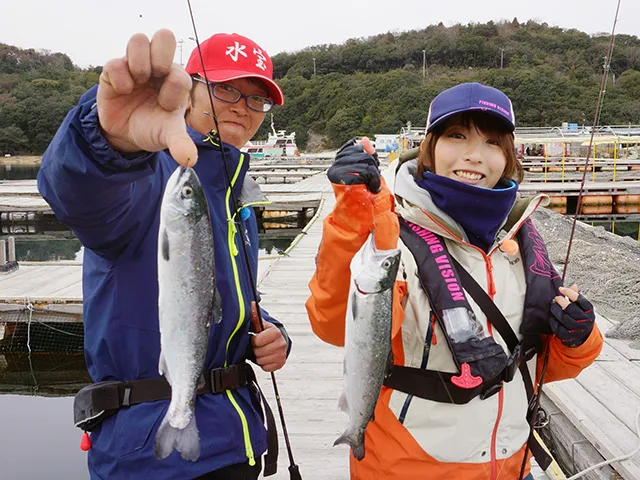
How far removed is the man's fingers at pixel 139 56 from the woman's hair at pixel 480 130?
131 centimetres

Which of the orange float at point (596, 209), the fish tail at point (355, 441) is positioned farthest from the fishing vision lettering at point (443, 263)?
the orange float at point (596, 209)

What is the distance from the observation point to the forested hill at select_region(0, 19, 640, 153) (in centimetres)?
4862

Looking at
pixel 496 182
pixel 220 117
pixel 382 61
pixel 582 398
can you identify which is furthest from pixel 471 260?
pixel 382 61

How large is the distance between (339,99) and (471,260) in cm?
7317

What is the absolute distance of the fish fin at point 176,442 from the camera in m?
1.56

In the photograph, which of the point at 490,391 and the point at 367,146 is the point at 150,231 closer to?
the point at 367,146

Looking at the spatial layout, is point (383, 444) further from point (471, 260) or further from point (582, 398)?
point (582, 398)

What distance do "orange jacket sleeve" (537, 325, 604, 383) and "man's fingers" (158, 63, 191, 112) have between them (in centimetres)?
178

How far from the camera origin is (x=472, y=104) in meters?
2.01

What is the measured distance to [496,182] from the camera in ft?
7.16

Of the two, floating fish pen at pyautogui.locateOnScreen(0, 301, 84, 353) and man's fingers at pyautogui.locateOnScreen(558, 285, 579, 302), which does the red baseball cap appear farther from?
floating fish pen at pyautogui.locateOnScreen(0, 301, 84, 353)

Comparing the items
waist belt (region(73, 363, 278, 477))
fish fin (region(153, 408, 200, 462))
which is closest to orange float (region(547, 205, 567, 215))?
waist belt (region(73, 363, 278, 477))

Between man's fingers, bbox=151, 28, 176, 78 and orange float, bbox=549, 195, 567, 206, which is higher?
man's fingers, bbox=151, 28, 176, 78

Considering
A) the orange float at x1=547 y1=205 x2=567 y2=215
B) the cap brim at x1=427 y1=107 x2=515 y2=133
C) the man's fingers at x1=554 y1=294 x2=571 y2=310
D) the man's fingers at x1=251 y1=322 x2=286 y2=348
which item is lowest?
the orange float at x1=547 y1=205 x2=567 y2=215
